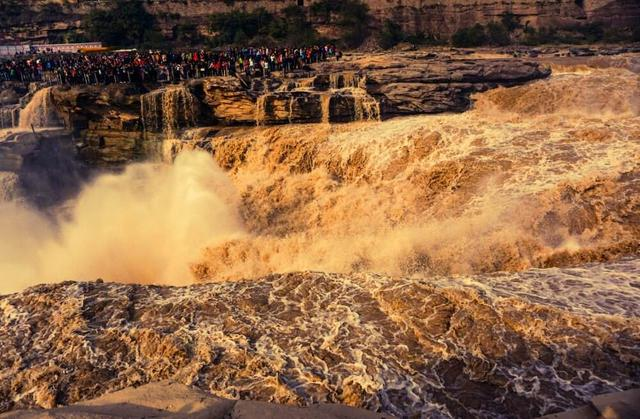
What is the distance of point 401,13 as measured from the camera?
99.1 ft

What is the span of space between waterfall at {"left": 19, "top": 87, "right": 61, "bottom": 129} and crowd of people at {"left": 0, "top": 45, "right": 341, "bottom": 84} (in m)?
0.90

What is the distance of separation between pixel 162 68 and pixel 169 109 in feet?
6.81

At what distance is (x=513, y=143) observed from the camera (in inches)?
468

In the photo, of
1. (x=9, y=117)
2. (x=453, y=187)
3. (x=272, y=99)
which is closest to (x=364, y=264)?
(x=453, y=187)

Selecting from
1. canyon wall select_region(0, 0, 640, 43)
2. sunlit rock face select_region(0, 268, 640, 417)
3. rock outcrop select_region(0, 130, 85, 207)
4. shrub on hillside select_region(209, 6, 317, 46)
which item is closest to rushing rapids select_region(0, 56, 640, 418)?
sunlit rock face select_region(0, 268, 640, 417)

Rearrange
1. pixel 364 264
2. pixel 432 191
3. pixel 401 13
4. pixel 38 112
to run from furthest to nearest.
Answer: pixel 401 13
pixel 38 112
pixel 432 191
pixel 364 264

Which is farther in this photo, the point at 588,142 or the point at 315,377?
the point at 588,142

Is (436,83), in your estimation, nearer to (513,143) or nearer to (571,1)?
(513,143)

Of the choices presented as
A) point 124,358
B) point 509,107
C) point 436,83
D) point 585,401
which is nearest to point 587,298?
point 585,401

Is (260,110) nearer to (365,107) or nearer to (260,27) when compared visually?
(365,107)

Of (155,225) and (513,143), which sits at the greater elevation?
(513,143)

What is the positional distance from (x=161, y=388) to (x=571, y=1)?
32.0 metres

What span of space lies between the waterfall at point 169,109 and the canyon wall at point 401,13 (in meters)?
17.9

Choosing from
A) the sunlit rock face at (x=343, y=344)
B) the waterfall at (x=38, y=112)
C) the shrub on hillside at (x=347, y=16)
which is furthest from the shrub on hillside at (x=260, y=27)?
the sunlit rock face at (x=343, y=344)
